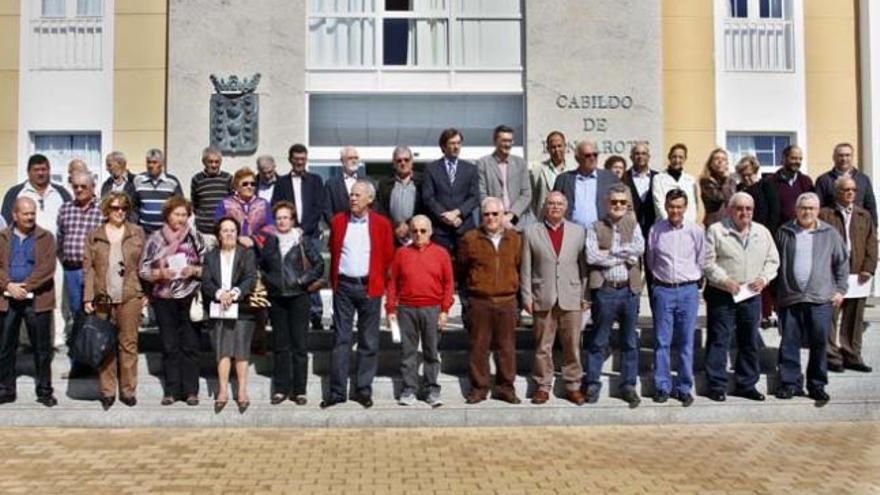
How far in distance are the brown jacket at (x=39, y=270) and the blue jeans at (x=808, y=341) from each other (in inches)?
289

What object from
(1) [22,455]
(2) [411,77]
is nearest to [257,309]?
(1) [22,455]

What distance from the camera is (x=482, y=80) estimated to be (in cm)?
1405

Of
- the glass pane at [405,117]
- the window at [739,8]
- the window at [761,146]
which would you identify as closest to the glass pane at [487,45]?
the glass pane at [405,117]

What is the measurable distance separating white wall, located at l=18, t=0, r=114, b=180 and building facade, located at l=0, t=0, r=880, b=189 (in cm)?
3

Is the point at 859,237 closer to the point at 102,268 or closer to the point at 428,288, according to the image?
the point at 428,288

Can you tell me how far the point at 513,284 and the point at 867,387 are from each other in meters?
3.84

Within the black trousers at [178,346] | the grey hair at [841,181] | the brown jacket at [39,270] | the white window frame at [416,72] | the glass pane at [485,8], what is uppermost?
the glass pane at [485,8]

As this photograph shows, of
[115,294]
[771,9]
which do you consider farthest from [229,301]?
[771,9]

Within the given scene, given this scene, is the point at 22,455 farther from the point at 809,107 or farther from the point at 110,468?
the point at 809,107

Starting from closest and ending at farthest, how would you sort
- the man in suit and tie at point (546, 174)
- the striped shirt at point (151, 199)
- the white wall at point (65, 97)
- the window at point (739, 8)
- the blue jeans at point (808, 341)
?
the blue jeans at point (808, 341)
the man in suit and tie at point (546, 174)
the striped shirt at point (151, 199)
the white wall at point (65, 97)
the window at point (739, 8)

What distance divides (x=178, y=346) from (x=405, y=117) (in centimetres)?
755

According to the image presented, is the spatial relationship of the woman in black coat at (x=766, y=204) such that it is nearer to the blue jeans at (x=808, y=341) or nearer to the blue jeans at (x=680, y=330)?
the blue jeans at (x=808, y=341)

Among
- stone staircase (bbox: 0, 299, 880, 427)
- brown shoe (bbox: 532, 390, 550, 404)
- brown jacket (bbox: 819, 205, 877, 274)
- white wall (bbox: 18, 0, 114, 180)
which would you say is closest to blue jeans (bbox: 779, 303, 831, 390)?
stone staircase (bbox: 0, 299, 880, 427)

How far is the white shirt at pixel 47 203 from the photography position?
858cm
